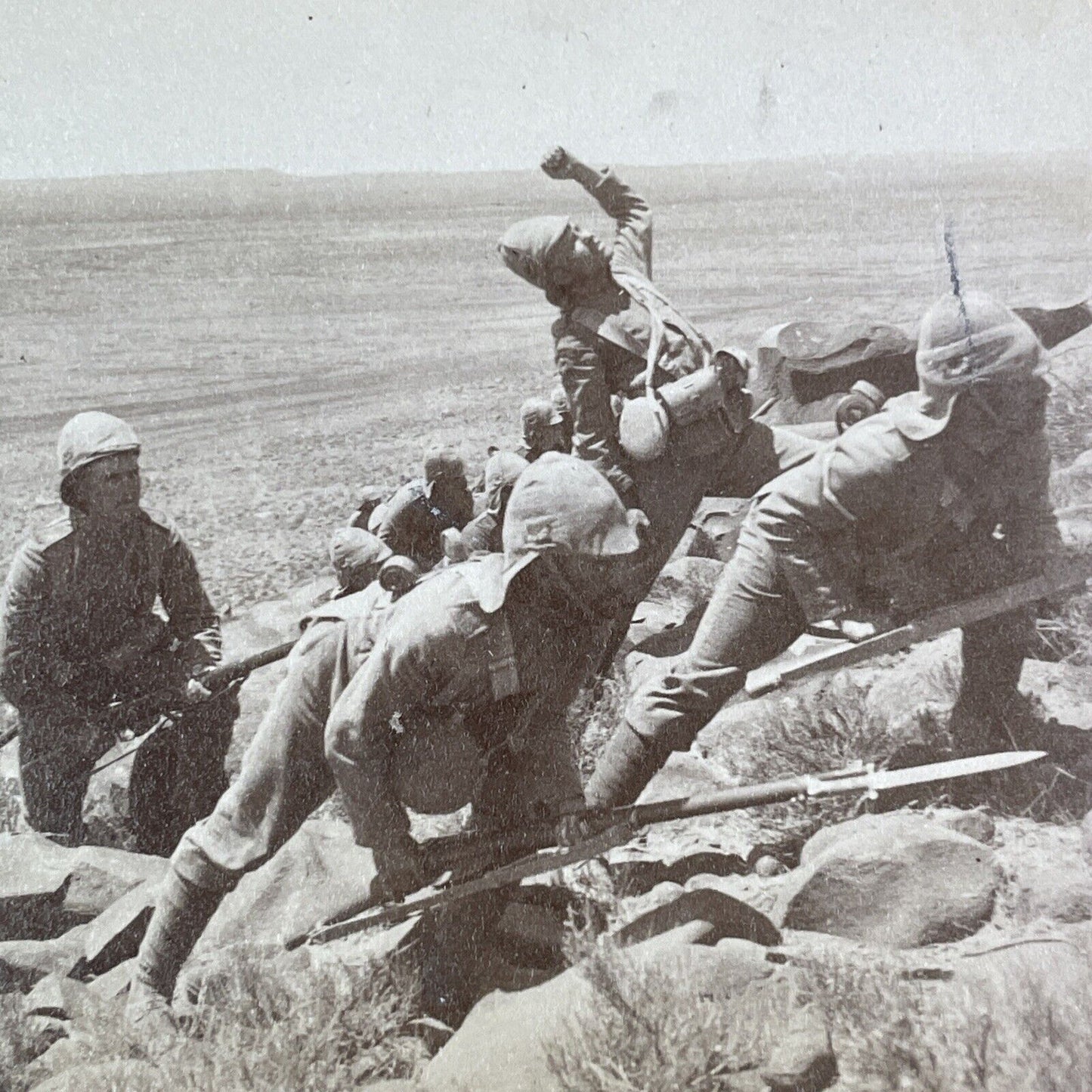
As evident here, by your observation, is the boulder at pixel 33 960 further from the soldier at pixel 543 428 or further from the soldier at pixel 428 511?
the soldier at pixel 543 428

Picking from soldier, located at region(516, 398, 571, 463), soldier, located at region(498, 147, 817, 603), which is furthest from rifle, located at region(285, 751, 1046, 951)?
soldier, located at region(516, 398, 571, 463)

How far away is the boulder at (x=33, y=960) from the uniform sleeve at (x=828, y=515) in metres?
2.12

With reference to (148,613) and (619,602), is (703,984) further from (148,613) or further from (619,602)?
(148,613)

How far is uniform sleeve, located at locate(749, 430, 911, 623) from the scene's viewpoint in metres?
2.49

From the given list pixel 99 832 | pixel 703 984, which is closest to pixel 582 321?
pixel 703 984

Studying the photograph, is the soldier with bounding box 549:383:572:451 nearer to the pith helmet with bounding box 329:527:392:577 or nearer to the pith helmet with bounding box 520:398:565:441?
the pith helmet with bounding box 520:398:565:441

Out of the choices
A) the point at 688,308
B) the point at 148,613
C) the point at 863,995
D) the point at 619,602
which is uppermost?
the point at 688,308

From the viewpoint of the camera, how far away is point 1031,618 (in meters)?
2.90

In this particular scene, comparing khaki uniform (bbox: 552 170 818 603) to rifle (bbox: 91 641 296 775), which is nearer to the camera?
khaki uniform (bbox: 552 170 818 603)

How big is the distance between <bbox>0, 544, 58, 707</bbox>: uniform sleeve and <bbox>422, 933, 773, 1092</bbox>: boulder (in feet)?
5.20

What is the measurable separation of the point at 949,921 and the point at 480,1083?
1067 mm

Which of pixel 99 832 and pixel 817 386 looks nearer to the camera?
pixel 817 386

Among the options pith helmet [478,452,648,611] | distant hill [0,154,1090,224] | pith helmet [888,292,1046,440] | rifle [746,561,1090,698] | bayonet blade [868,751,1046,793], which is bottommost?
bayonet blade [868,751,1046,793]

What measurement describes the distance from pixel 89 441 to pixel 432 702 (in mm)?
1167
